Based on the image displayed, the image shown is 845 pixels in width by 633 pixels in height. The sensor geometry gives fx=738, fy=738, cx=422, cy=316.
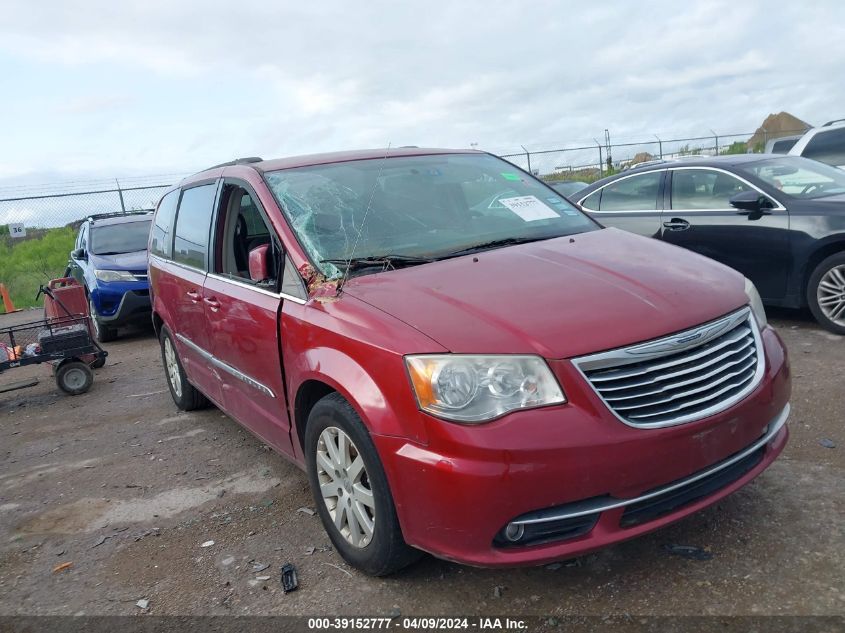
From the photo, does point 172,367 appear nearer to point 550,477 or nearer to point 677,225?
point 550,477

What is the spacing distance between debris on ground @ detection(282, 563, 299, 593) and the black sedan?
4934 millimetres

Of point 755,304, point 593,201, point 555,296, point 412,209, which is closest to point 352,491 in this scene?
point 555,296

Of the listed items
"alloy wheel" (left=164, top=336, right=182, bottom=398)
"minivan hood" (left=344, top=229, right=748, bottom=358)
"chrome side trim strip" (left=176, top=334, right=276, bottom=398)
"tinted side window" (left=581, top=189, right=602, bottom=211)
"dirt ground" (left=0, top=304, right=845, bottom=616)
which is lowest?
"dirt ground" (left=0, top=304, right=845, bottom=616)

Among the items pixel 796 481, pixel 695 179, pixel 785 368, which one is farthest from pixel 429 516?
pixel 695 179

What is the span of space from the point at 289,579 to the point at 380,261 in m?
1.44

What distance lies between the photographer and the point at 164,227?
5762 millimetres

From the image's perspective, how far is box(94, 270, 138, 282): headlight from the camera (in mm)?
10086

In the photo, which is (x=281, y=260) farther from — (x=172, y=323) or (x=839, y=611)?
(x=839, y=611)

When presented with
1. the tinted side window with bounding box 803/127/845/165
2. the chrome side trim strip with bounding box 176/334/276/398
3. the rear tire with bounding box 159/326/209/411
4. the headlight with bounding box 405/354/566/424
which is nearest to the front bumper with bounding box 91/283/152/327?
the rear tire with bounding box 159/326/209/411

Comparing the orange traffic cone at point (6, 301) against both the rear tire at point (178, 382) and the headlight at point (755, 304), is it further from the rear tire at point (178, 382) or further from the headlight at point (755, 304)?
the headlight at point (755, 304)

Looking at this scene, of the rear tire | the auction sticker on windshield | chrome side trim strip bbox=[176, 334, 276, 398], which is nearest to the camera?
chrome side trim strip bbox=[176, 334, 276, 398]

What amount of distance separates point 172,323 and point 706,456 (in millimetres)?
4025

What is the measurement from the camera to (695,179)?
7.05 meters

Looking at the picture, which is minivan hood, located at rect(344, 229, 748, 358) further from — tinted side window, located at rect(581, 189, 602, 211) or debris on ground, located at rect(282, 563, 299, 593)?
tinted side window, located at rect(581, 189, 602, 211)
